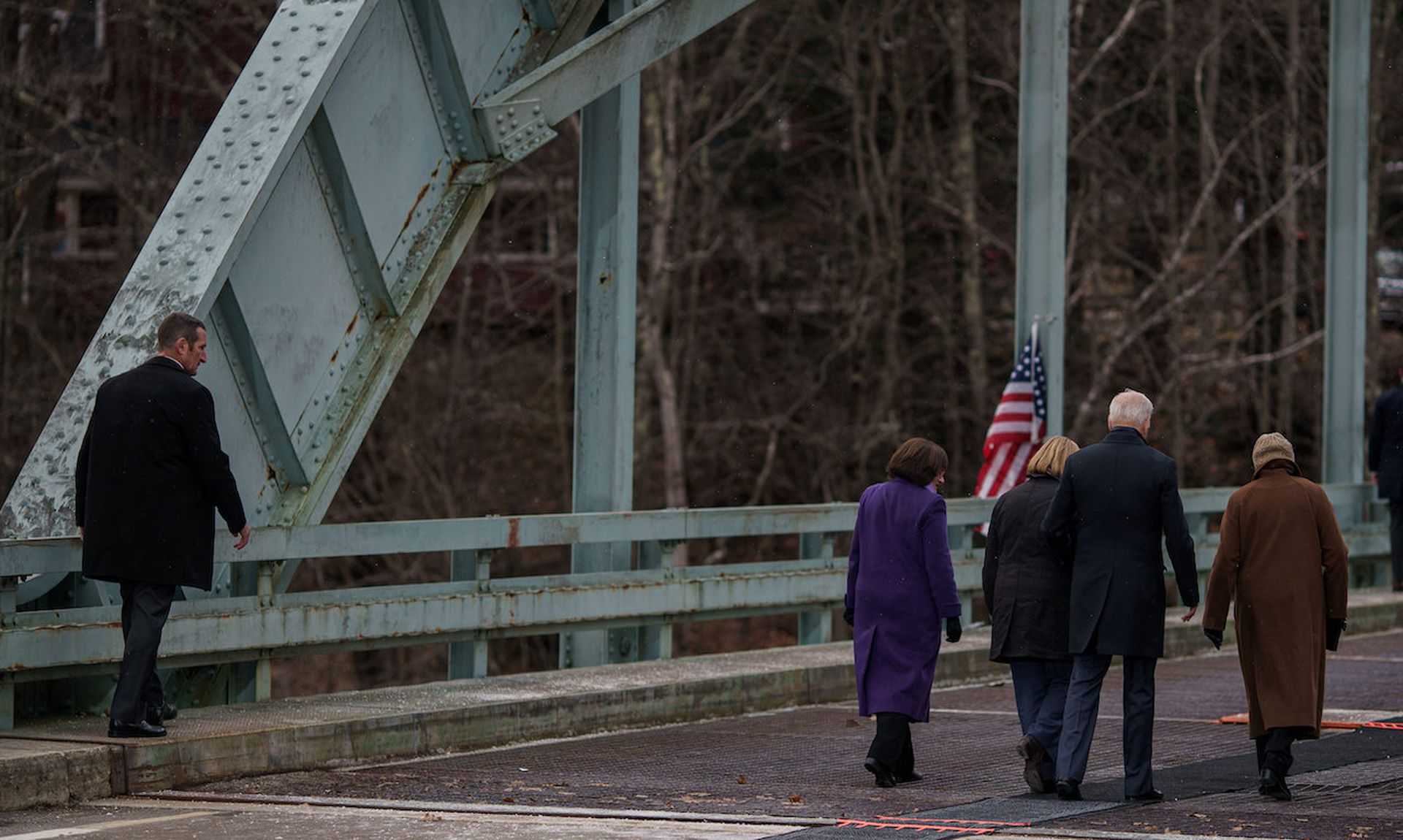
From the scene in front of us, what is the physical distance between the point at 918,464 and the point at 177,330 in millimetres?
3381

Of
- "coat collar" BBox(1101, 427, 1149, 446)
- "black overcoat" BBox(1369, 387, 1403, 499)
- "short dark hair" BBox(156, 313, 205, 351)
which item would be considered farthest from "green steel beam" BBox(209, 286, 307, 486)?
"black overcoat" BBox(1369, 387, 1403, 499)

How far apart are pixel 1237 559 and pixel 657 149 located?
1992cm

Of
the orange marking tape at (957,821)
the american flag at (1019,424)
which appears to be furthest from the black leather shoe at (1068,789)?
the american flag at (1019,424)

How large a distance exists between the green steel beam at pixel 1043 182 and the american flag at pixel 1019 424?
0.24ft

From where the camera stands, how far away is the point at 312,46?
11.1 meters

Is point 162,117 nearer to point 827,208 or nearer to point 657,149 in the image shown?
point 657,149

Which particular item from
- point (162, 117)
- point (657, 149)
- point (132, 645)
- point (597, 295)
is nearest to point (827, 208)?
point (657, 149)

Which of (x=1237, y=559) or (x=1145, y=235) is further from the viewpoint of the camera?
(x=1145, y=235)

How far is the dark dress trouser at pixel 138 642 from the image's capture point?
9500 mm

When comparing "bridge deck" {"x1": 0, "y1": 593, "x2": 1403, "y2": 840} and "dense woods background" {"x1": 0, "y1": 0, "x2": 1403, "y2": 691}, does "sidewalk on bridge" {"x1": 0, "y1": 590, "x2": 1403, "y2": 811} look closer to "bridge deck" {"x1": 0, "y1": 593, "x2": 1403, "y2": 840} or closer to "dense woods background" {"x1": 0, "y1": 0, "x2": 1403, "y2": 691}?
"bridge deck" {"x1": 0, "y1": 593, "x2": 1403, "y2": 840}

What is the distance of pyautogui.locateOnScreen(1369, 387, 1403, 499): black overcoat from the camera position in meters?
18.9

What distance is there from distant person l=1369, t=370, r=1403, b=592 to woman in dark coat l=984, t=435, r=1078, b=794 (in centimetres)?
986

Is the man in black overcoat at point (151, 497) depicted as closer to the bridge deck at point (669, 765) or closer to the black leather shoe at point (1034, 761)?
the bridge deck at point (669, 765)

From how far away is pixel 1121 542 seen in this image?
373 inches
